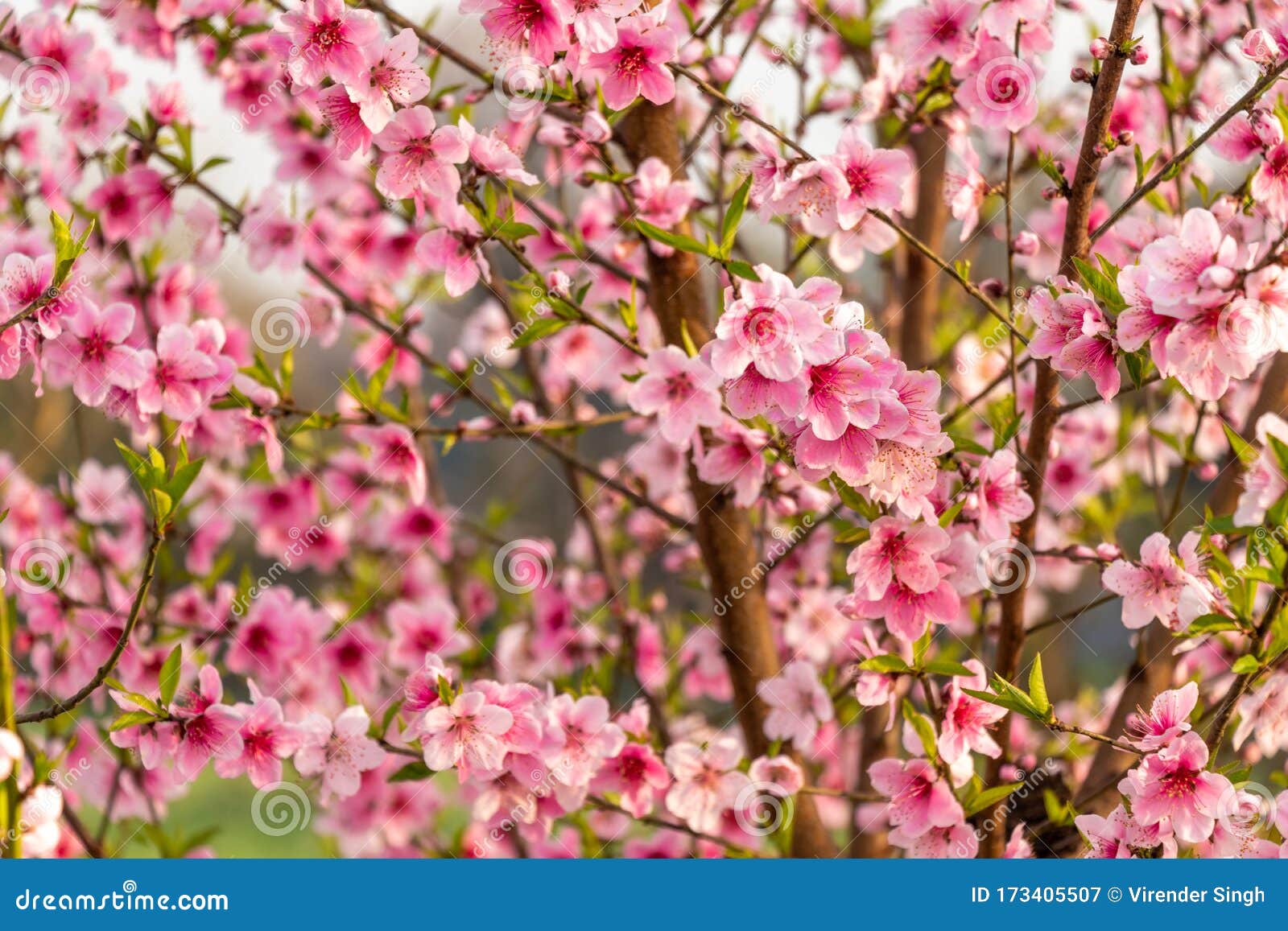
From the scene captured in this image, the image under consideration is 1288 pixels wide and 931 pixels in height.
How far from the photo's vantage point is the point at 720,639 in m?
1.71

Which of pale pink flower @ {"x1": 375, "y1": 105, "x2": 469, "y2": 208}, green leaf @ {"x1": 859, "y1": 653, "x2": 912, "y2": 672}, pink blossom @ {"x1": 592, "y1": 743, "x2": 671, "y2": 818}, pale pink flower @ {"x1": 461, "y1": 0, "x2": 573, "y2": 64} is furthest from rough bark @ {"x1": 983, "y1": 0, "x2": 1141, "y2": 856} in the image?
pale pink flower @ {"x1": 375, "y1": 105, "x2": 469, "y2": 208}

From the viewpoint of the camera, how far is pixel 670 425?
1408mm

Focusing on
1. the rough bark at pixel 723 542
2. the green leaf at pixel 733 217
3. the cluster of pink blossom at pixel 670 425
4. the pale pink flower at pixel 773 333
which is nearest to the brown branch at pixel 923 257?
the cluster of pink blossom at pixel 670 425

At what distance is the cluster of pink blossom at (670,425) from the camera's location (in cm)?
117

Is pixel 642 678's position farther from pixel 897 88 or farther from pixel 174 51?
pixel 174 51

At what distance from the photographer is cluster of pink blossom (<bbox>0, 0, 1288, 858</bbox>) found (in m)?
1.17

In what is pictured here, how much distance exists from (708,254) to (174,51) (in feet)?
3.59

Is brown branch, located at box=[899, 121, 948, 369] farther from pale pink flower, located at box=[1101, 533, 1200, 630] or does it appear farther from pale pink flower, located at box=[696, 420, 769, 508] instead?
pale pink flower, located at box=[1101, 533, 1200, 630]

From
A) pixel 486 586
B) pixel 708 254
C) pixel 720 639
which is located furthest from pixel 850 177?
pixel 486 586

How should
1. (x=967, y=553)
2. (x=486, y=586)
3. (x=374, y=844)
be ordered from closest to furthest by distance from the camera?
(x=967, y=553) < (x=374, y=844) < (x=486, y=586)

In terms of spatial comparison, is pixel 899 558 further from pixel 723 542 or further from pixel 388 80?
pixel 388 80

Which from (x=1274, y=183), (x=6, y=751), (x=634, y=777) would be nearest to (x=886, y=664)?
(x=634, y=777)

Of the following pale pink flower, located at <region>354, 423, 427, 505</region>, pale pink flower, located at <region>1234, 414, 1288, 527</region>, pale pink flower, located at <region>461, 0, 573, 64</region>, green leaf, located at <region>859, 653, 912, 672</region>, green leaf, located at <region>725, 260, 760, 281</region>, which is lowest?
green leaf, located at <region>859, 653, 912, 672</region>

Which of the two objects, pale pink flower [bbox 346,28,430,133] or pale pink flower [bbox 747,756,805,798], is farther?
pale pink flower [bbox 747,756,805,798]
